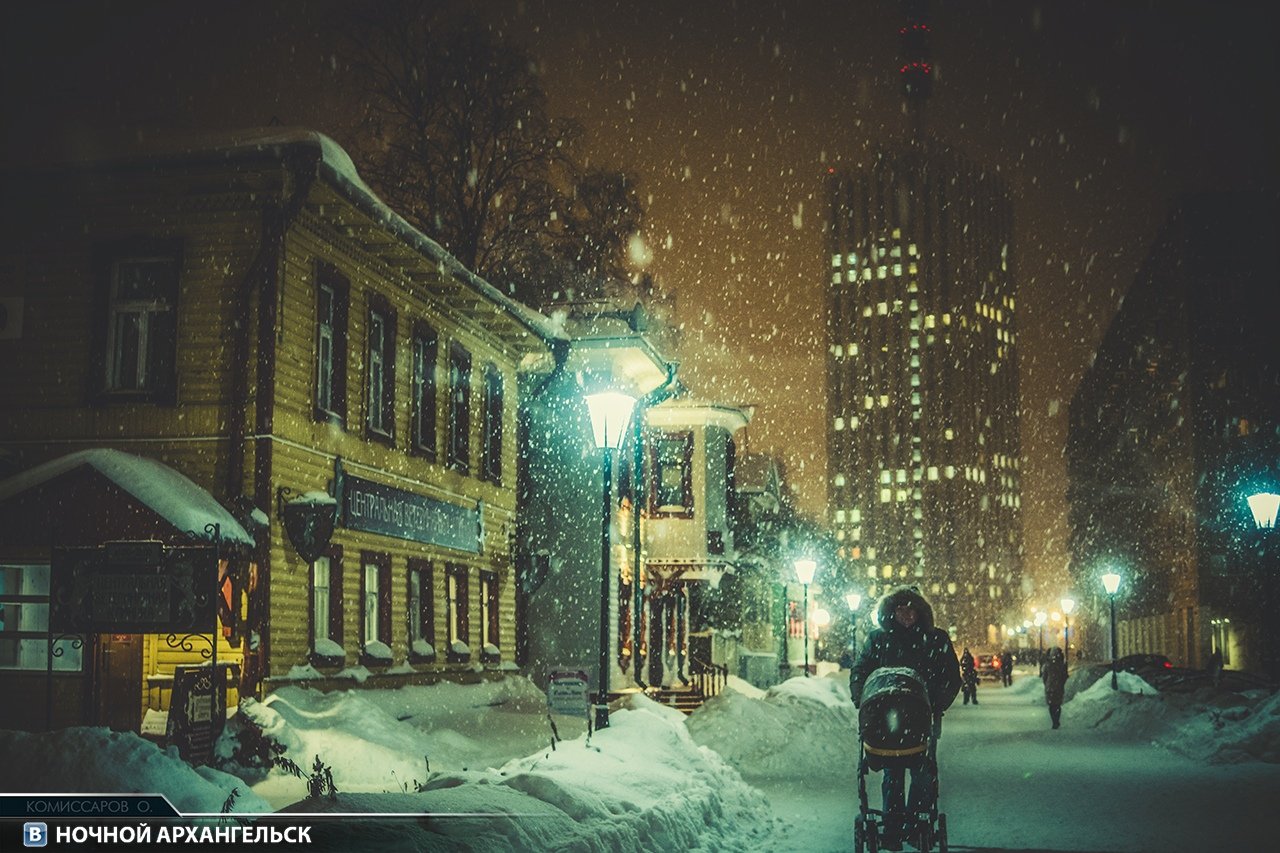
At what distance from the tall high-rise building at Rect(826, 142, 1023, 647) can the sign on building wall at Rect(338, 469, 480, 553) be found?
511 feet

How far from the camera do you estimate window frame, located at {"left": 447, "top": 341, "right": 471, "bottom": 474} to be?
24625 mm

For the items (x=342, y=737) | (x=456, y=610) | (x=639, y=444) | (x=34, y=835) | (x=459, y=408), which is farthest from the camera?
(x=639, y=444)

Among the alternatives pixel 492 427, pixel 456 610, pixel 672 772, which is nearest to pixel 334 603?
pixel 456 610

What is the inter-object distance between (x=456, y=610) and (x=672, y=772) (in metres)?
12.3

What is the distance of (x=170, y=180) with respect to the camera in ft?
58.1

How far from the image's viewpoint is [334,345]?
19.7 metres

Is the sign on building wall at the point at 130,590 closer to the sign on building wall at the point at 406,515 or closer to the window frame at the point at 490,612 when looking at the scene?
the sign on building wall at the point at 406,515

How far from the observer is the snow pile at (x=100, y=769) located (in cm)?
988

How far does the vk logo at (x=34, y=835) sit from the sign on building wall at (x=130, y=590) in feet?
25.5

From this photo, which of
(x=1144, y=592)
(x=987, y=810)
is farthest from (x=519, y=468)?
(x=1144, y=592)

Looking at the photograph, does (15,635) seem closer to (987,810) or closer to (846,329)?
(987,810)

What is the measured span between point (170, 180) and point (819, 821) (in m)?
11.4

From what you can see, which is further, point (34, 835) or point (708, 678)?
point (708, 678)

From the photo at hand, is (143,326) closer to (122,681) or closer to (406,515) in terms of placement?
(122,681)
